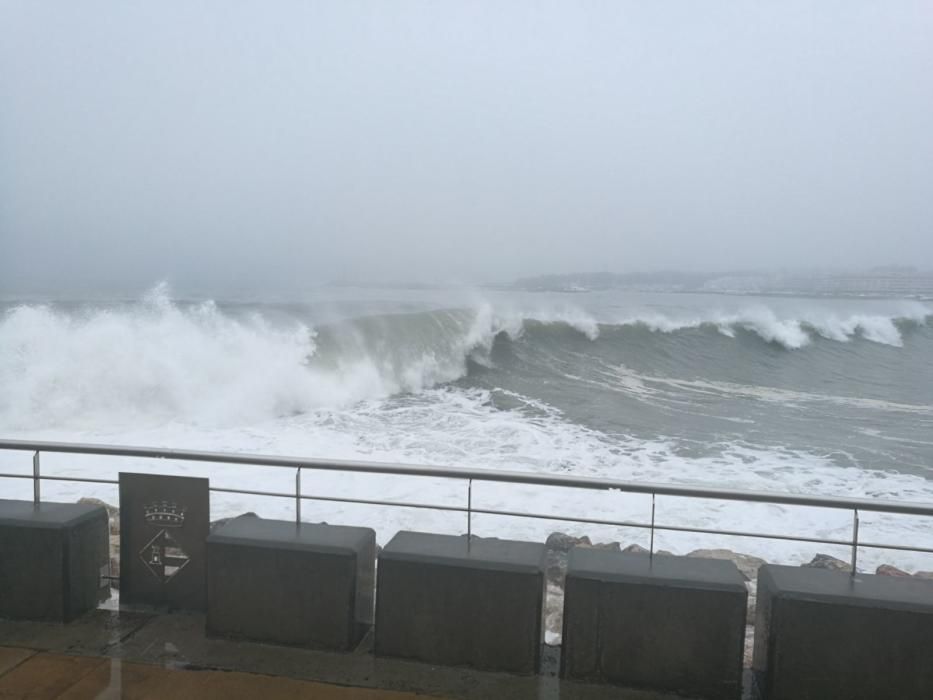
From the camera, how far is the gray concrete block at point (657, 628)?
2992 millimetres

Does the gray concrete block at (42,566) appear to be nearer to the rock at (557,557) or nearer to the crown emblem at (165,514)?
the crown emblem at (165,514)

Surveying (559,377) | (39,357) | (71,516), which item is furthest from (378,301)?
(71,516)

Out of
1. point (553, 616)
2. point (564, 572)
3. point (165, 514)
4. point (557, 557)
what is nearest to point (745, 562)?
point (557, 557)

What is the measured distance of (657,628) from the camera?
9.98ft

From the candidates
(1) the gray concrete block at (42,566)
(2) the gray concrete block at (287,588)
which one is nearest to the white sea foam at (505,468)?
(2) the gray concrete block at (287,588)

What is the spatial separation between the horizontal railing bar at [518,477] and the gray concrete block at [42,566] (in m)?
0.37

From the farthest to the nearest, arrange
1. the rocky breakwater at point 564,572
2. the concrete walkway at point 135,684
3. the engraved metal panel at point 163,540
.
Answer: the rocky breakwater at point 564,572 < the engraved metal panel at point 163,540 < the concrete walkway at point 135,684

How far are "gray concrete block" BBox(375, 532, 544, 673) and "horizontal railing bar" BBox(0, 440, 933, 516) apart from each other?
0.35m

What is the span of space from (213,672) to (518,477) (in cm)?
157

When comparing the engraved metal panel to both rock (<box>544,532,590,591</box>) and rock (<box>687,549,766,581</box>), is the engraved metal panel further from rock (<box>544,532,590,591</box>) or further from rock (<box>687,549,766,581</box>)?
rock (<box>687,549,766,581</box>)

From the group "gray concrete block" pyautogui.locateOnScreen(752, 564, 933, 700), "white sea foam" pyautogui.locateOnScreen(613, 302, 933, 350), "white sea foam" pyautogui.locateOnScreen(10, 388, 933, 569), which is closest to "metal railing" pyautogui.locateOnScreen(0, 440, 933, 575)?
"gray concrete block" pyautogui.locateOnScreen(752, 564, 933, 700)

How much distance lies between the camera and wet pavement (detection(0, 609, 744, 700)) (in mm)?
3021

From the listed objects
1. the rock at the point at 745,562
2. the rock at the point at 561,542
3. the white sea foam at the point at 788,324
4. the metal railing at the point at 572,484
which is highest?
the metal railing at the point at 572,484

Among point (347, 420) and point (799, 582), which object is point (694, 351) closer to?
point (347, 420)
